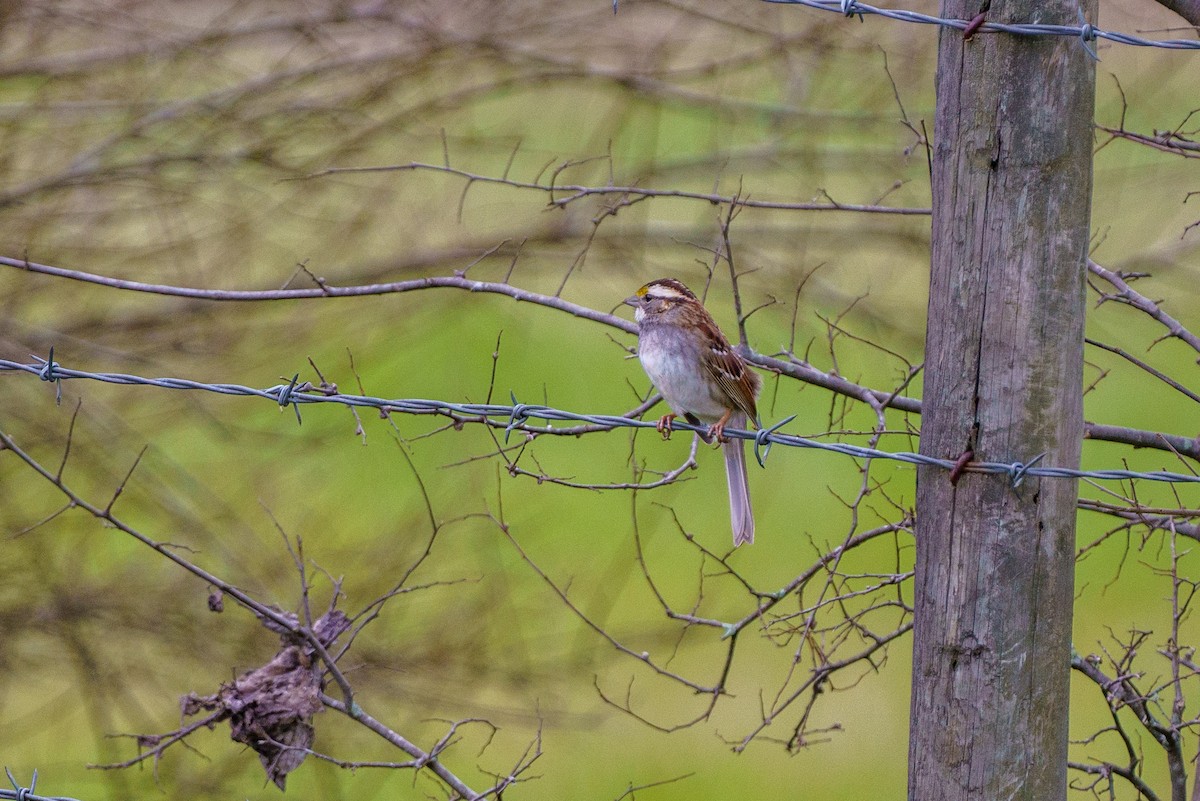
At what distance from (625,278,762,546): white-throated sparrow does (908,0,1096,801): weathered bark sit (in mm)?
1719

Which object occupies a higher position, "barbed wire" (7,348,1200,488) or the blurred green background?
the blurred green background

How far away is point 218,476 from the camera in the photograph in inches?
261

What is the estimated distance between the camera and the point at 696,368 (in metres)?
4.51

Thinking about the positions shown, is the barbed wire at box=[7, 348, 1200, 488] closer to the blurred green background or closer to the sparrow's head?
the sparrow's head

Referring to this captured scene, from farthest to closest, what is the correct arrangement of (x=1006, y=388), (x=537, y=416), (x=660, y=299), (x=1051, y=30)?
(x=660, y=299) < (x=537, y=416) < (x=1006, y=388) < (x=1051, y=30)

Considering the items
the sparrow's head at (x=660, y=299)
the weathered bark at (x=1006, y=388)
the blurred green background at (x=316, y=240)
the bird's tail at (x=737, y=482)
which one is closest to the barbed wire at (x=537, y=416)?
the weathered bark at (x=1006, y=388)

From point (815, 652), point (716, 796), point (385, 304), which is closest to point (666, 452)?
point (716, 796)

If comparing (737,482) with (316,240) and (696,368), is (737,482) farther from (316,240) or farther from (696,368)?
(316,240)

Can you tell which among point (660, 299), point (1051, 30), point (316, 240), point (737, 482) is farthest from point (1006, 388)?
point (316, 240)

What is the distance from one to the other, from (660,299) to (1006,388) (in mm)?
2204

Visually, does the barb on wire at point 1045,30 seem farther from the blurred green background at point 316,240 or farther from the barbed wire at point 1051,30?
the blurred green background at point 316,240

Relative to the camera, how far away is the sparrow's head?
184 inches

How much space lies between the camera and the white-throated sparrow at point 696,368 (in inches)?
177

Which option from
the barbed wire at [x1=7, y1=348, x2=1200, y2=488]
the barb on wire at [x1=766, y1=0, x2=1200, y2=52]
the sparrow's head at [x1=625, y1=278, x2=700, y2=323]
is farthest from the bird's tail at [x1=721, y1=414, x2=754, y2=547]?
the barb on wire at [x1=766, y1=0, x2=1200, y2=52]
